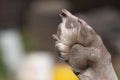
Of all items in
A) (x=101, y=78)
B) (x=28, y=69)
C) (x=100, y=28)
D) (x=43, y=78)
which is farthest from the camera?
(x=100, y=28)

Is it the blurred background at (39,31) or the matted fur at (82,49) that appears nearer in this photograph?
the matted fur at (82,49)

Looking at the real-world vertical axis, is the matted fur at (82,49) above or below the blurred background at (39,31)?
above

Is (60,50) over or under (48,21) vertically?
over

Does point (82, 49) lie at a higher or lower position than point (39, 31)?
higher

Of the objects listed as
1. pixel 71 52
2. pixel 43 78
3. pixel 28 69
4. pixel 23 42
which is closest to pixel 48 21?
pixel 23 42

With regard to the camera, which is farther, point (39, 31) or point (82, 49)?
point (39, 31)

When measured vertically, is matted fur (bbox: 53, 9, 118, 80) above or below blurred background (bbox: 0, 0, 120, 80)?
above

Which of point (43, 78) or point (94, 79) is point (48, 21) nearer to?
point (43, 78)

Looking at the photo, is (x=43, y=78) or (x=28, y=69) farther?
(x=28, y=69)
